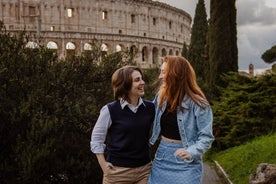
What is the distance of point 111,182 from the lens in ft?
12.6

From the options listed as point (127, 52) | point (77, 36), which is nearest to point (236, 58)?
point (127, 52)

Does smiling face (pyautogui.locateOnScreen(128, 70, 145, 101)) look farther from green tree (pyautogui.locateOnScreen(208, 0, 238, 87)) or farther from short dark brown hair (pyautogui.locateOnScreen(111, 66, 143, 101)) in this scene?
green tree (pyautogui.locateOnScreen(208, 0, 238, 87))

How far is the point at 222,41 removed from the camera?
66.9ft

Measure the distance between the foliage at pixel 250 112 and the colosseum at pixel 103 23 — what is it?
3919cm

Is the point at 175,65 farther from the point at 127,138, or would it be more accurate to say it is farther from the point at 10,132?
the point at 10,132

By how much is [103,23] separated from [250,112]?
48.9 meters

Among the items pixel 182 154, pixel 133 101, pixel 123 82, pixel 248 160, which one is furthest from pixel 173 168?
pixel 248 160

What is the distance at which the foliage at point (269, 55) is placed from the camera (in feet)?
157

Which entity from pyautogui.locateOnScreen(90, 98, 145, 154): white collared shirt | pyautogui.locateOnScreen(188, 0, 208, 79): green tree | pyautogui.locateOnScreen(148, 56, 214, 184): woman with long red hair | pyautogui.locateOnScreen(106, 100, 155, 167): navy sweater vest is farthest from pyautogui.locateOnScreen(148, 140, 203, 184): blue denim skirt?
pyautogui.locateOnScreen(188, 0, 208, 79): green tree

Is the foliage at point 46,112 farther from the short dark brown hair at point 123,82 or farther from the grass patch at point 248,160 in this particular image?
the grass patch at point 248,160

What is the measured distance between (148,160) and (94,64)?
3.97 m

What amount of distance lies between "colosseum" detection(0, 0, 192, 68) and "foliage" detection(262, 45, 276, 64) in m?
13.0

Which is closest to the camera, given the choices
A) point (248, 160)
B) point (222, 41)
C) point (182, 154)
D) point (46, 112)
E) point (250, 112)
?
point (182, 154)

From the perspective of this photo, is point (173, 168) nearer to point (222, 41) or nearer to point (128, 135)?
point (128, 135)
